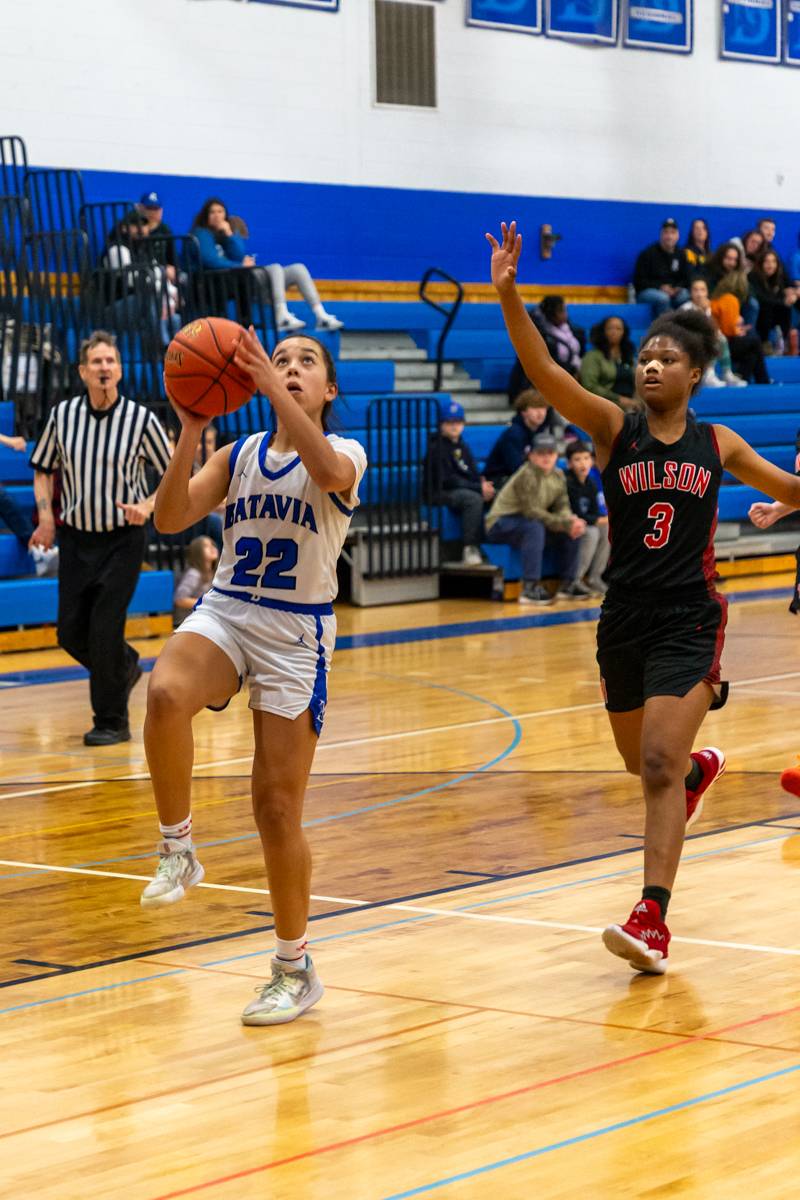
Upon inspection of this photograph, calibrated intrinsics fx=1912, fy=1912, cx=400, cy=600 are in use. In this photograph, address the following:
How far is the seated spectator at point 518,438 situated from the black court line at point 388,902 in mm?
9124

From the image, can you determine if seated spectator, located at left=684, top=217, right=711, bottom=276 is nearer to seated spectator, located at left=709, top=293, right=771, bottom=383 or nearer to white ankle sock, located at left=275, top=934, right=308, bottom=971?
seated spectator, located at left=709, top=293, right=771, bottom=383

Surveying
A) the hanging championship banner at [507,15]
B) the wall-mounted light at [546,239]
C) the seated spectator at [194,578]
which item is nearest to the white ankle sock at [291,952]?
the seated spectator at [194,578]

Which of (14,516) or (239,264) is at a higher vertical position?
(239,264)

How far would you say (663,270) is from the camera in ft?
65.6

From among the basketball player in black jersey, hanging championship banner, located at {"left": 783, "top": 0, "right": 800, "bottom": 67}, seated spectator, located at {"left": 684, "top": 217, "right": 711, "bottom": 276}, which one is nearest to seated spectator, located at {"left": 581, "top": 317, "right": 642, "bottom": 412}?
seated spectator, located at {"left": 684, "top": 217, "right": 711, "bottom": 276}

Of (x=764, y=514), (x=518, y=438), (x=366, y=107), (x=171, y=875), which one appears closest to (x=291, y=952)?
(x=171, y=875)

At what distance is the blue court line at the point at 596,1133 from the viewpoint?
3367 millimetres

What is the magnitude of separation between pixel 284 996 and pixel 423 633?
8679 millimetres

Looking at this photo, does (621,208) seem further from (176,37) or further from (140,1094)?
(140,1094)

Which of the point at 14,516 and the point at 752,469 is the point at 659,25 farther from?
the point at 752,469

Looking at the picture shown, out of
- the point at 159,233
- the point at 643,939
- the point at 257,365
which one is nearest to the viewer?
the point at 257,365

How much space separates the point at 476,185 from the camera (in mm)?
19062

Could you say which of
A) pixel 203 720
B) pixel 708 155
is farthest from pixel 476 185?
pixel 203 720

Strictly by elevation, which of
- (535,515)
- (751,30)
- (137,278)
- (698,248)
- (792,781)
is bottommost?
(535,515)
